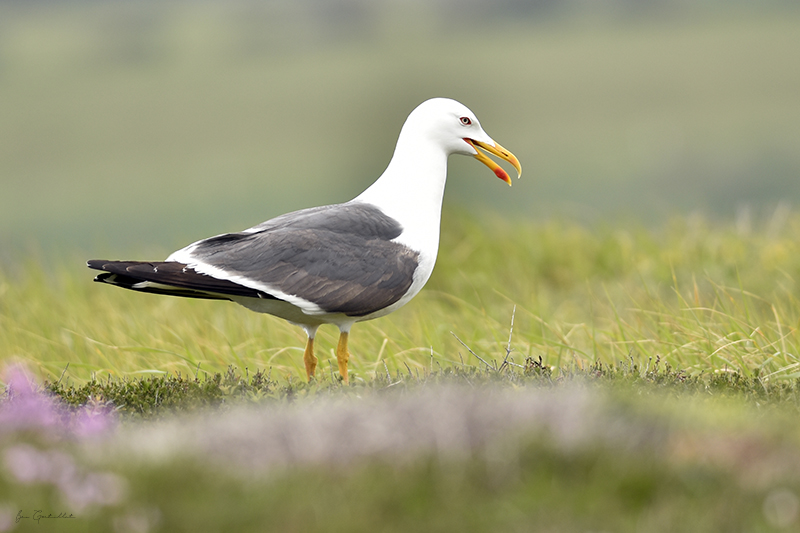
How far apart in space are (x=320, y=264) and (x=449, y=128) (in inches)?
56.3

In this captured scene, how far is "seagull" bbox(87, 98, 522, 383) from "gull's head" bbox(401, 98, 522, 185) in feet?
0.89

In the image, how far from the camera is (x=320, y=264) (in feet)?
16.5

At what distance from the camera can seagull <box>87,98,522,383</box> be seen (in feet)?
15.9

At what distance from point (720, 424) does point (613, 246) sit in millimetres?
6474

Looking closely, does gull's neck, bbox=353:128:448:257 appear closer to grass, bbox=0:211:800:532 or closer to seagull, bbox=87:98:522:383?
seagull, bbox=87:98:522:383

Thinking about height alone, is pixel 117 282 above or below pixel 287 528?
above

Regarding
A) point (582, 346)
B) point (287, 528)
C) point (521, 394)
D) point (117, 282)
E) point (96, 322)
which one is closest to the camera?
point (287, 528)

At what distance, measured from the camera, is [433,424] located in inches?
119

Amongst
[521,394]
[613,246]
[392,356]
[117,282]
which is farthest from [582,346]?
[613,246]

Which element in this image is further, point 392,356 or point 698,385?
point 392,356

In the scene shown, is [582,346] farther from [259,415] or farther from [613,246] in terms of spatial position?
[613,246]
